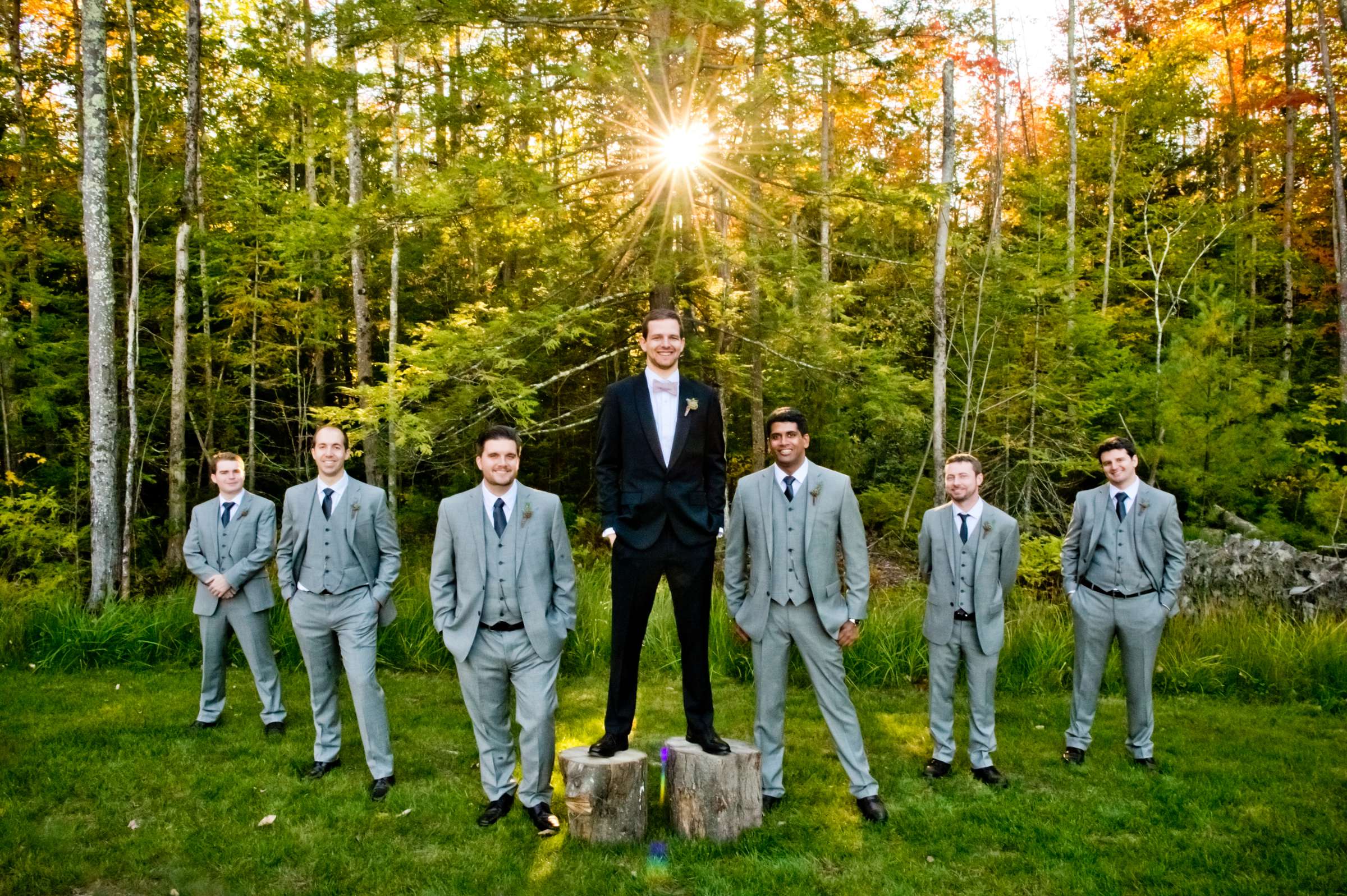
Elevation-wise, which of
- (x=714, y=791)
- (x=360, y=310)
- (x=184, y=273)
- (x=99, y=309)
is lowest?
(x=714, y=791)

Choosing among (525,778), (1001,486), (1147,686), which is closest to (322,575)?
(525,778)

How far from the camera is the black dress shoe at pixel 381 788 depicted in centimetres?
437

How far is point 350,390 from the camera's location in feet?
26.9

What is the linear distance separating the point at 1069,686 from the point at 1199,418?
7.25m

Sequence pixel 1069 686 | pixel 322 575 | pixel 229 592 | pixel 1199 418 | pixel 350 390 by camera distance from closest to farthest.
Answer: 1. pixel 322 575
2. pixel 229 592
3. pixel 1069 686
4. pixel 350 390
5. pixel 1199 418

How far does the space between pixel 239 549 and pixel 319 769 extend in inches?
64.3

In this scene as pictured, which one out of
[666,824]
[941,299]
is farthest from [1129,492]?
[941,299]

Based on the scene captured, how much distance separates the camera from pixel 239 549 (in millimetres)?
5426

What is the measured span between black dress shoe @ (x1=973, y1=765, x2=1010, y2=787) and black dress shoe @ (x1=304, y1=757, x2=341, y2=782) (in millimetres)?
3650

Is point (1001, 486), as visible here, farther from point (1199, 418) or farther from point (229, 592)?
point (229, 592)

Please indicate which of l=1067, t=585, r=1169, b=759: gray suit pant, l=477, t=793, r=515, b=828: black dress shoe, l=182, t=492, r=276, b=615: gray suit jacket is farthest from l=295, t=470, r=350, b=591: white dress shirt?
l=1067, t=585, r=1169, b=759: gray suit pant

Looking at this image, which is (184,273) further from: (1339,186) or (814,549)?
(1339,186)

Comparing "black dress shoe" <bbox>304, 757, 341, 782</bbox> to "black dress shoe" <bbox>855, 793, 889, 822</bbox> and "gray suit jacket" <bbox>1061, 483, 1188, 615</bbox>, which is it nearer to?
"black dress shoe" <bbox>855, 793, 889, 822</bbox>

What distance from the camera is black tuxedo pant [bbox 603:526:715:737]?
3.83 metres
